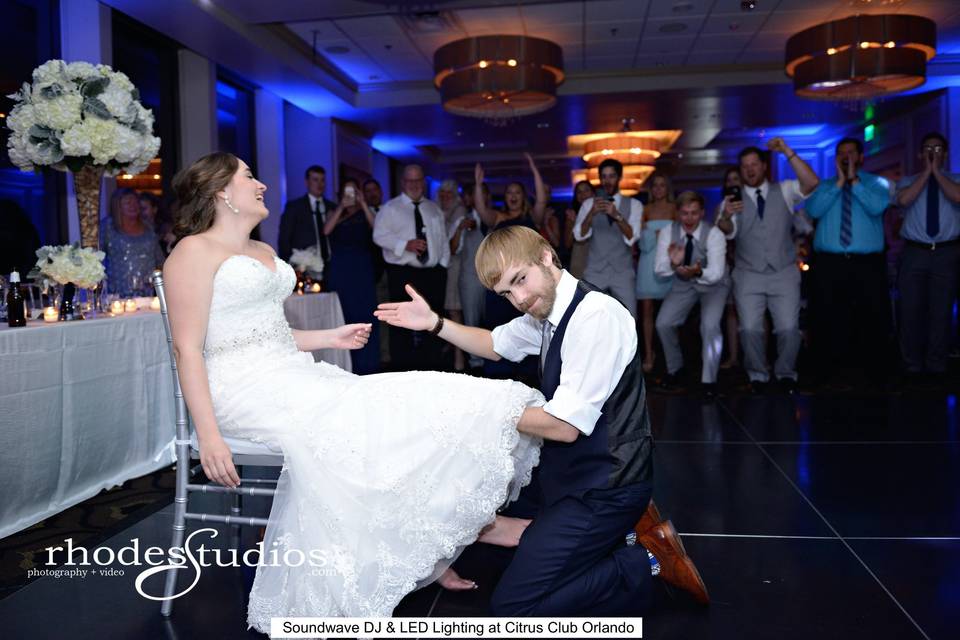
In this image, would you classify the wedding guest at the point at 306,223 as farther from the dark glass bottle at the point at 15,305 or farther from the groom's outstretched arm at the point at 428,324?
the groom's outstretched arm at the point at 428,324

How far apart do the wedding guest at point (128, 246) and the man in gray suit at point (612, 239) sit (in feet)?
10.0

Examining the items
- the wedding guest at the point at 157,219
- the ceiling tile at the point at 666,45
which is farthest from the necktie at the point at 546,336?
the ceiling tile at the point at 666,45

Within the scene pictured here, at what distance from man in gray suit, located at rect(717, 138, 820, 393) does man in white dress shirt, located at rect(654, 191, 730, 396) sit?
5.6 inches

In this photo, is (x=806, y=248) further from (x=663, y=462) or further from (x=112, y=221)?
(x=112, y=221)

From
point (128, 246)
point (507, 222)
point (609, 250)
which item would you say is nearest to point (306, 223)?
point (507, 222)

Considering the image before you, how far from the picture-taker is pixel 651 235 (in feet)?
20.8

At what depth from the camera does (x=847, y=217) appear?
5.39m

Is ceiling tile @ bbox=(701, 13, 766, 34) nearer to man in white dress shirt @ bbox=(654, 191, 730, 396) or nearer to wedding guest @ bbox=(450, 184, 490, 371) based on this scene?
man in white dress shirt @ bbox=(654, 191, 730, 396)

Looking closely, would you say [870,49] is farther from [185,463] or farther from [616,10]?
[185,463]

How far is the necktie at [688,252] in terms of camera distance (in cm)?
537

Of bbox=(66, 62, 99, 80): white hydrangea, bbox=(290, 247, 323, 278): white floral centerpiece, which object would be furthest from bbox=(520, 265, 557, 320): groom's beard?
bbox=(290, 247, 323, 278): white floral centerpiece

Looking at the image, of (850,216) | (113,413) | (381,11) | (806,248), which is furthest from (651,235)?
(113,413)

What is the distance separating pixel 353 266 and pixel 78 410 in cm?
312

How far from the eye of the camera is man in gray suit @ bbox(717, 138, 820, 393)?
5281 millimetres
